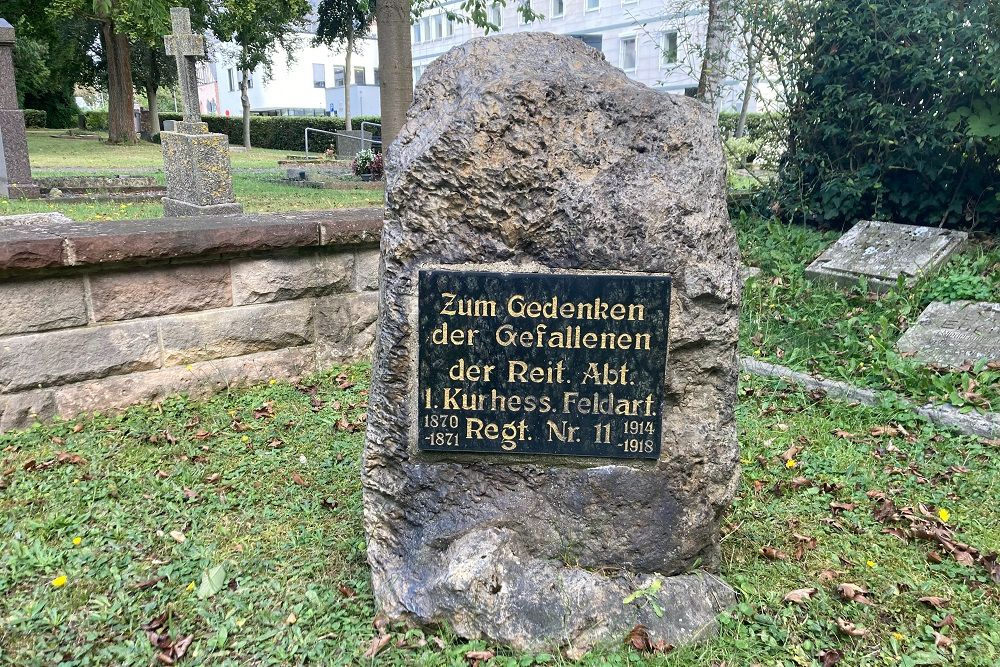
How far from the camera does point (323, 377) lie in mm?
4828

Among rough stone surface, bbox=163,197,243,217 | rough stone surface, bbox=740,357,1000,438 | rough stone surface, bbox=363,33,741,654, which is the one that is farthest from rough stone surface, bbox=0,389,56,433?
rough stone surface, bbox=163,197,243,217

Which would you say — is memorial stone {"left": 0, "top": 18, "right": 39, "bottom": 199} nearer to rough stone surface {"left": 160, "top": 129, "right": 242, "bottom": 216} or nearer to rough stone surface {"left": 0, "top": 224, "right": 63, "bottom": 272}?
rough stone surface {"left": 160, "top": 129, "right": 242, "bottom": 216}

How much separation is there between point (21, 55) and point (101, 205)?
1009 inches

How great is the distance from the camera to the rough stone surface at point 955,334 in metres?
4.62

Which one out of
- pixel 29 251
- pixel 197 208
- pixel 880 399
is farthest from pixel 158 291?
pixel 197 208

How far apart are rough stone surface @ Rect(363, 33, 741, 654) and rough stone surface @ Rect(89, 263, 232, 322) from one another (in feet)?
7.04

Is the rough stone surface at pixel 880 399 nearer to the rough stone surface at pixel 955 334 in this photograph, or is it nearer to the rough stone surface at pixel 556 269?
the rough stone surface at pixel 955 334

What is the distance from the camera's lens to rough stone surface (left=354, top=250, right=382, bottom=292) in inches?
191

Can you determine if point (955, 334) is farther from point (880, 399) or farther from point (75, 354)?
point (75, 354)

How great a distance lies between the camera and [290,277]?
15.0 ft

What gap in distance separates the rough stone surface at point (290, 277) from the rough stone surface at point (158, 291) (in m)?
0.09

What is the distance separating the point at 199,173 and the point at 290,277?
4978 millimetres

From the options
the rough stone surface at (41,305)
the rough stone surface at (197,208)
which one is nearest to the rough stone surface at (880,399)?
the rough stone surface at (41,305)

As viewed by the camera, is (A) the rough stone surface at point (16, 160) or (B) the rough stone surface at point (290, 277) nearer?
(B) the rough stone surface at point (290, 277)
